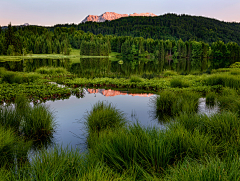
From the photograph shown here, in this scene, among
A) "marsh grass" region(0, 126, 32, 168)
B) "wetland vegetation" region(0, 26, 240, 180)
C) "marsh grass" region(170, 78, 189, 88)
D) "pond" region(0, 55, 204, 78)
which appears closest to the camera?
"wetland vegetation" region(0, 26, 240, 180)

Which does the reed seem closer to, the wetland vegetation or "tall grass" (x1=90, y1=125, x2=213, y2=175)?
the wetland vegetation

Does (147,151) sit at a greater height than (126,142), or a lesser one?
lesser

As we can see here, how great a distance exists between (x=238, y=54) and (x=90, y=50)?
72.0 meters

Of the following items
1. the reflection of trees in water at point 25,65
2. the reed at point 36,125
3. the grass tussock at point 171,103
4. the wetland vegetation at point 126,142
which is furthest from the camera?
the reflection of trees in water at point 25,65

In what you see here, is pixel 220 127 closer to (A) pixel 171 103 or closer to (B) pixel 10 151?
(A) pixel 171 103

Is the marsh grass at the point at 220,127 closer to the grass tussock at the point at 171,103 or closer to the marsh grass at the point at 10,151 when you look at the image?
the grass tussock at the point at 171,103

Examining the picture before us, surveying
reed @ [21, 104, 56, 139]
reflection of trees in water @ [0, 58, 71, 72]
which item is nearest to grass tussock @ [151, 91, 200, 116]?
reed @ [21, 104, 56, 139]

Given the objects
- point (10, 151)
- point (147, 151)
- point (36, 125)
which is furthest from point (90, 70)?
point (147, 151)

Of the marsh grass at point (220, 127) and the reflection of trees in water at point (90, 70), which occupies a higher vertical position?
the reflection of trees in water at point (90, 70)

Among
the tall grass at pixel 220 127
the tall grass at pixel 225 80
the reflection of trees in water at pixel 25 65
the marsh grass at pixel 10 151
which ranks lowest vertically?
the marsh grass at pixel 10 151

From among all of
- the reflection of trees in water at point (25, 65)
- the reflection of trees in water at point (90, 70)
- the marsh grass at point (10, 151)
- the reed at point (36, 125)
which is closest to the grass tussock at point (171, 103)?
the reed at point (36, 125)

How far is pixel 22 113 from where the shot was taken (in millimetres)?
6586

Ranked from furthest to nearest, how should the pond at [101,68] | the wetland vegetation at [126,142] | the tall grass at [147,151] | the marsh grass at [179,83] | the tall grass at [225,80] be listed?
1. the pond at [101,68]
2. the marsh grass at [179,83]
3. the tall grass at [225,80]
4. the tall grass at [147,151]
5. the wetland vegetation at [126,142]

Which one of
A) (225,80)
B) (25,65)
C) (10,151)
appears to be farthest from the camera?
(25,65)
